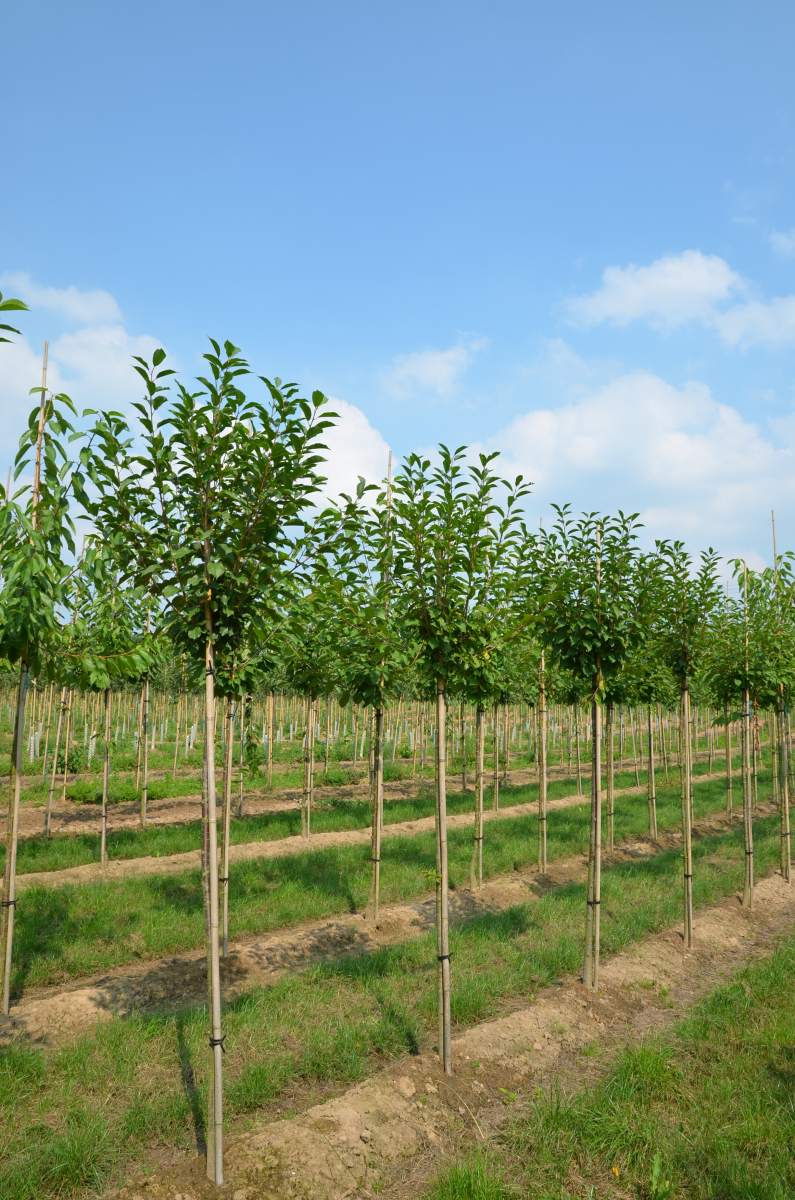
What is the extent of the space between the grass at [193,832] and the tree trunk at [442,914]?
10328 millimetres

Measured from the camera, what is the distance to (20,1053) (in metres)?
6.76

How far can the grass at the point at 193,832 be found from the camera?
595 inches

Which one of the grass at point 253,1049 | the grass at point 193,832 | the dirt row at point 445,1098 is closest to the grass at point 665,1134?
the dirt row at point 445,1098

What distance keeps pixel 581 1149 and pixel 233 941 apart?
6585 mm

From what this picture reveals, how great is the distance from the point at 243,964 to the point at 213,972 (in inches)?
199

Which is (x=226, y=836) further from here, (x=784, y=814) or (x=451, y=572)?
(x=784, y=814)

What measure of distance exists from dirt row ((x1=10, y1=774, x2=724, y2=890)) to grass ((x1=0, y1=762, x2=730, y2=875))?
0.23 m

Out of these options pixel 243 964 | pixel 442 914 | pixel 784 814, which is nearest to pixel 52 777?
pixel 243 964

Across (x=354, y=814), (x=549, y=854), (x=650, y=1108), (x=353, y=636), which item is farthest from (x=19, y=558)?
(x=354, y=814)

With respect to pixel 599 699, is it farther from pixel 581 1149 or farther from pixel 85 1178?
pixel 85 1178

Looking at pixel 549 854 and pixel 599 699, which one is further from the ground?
pixel 599 699

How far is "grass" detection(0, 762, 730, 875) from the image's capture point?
15.1 m

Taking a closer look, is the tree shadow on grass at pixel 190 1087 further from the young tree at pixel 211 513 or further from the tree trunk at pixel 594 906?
the tree trunk at pixel 594 906

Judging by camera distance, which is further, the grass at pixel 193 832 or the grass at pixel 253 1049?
the grass at pixel 193 832
